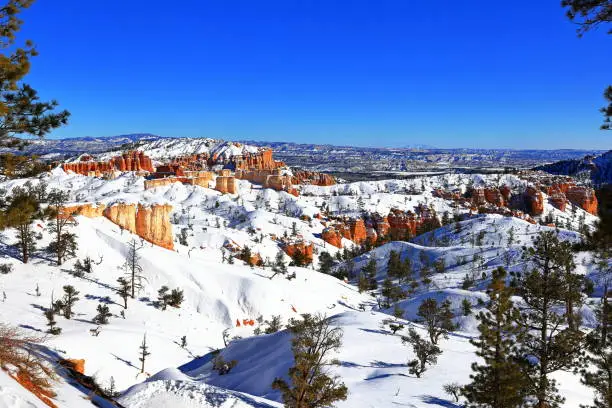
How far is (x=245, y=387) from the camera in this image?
22125mm

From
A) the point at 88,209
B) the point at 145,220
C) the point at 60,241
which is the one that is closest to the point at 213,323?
the point at 60,241

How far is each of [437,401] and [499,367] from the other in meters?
6.87

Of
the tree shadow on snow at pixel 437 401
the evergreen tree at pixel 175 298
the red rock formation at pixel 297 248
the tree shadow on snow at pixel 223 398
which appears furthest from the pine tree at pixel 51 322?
the red rock formation at pixel 297 248

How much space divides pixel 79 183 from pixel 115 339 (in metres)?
123

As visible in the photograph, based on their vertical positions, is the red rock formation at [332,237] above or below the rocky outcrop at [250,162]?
below

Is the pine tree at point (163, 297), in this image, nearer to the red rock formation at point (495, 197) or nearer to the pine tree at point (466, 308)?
the pine tree at point (466, 308)

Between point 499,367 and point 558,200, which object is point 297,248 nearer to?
point 499,367

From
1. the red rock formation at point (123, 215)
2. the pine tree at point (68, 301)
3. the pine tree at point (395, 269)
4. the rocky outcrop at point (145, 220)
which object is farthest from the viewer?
the pine tree at point (395, 269)

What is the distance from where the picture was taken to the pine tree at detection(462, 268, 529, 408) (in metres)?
13.1

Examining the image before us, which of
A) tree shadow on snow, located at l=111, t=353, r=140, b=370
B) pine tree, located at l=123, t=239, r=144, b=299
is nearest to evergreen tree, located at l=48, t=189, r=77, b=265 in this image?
pine tree, located at l=123, t=239, r=144, b=299

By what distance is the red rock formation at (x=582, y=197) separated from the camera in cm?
14388

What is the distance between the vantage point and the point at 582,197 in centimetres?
14575

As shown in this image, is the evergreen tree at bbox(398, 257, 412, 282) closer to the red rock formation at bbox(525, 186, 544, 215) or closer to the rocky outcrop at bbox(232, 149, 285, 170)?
the red rock formation at bbox(525, 186, 544, 215)

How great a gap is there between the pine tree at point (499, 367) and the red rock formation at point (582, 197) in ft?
516
